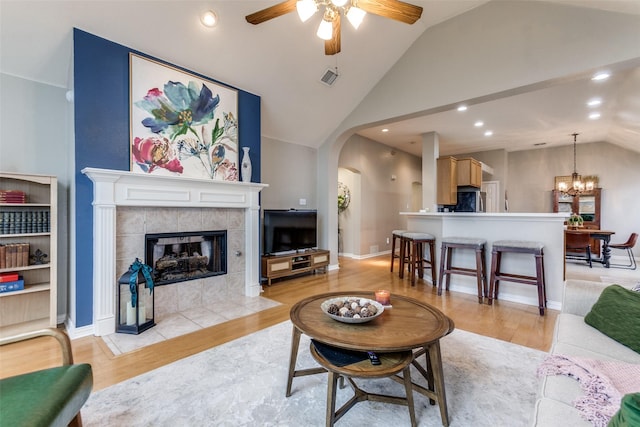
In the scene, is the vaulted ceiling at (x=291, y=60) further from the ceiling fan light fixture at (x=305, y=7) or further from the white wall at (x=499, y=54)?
the ceiling fan light fixture at (x=305, y=7)

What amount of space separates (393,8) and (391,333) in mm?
2259

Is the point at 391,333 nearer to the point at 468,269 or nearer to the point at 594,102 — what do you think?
the point at 468,269

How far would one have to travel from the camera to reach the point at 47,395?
1.07 metres

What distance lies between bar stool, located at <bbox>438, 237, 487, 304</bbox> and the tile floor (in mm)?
2390

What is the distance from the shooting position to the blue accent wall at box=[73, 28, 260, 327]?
253cm

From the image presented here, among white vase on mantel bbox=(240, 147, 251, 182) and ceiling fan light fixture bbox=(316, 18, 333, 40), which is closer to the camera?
ceiling fan light fixture bbox=(316, 18, 333, 40)

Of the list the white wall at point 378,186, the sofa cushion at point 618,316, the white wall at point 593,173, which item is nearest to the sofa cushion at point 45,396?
the sofa cushion at point 618,316

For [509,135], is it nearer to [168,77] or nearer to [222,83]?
[222,83]

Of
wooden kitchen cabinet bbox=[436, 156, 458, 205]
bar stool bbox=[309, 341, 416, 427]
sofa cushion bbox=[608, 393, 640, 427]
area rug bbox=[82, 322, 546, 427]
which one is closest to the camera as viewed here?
sofa cushion bbox=[608, 393, 640, 427]

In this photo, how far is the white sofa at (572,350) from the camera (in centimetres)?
100

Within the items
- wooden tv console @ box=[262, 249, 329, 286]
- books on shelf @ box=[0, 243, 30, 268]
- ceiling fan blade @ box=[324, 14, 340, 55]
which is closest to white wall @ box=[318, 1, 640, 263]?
ceiling fan blade @ box=[324, 14, 340, 55]

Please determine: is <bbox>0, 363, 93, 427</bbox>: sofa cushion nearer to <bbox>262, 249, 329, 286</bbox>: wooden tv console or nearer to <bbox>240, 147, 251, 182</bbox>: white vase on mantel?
<bbox>240, 147, 251, 182</bbox>: white vase on mantel

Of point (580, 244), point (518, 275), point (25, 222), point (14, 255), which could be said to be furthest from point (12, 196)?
point (580, 244)

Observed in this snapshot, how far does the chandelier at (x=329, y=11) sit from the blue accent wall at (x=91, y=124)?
75.7 inches
